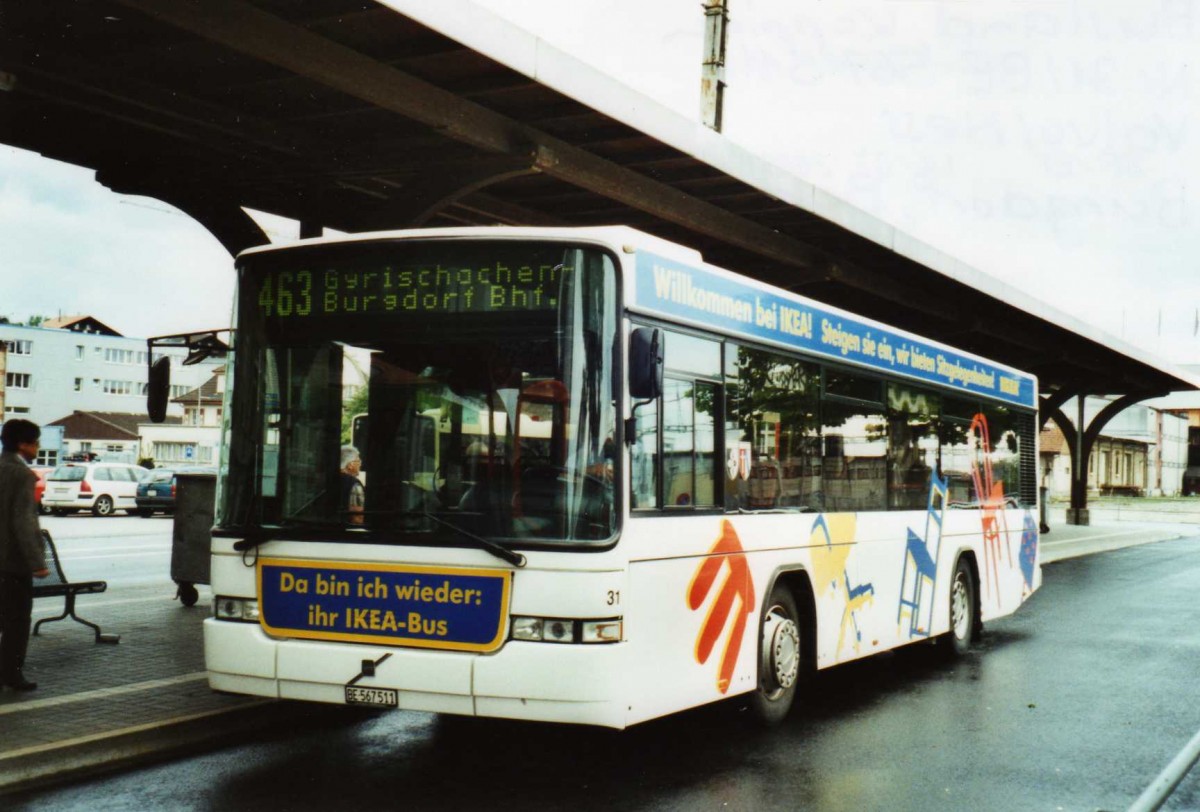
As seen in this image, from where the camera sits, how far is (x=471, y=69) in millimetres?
9219

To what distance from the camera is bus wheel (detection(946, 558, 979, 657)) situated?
11633 mm

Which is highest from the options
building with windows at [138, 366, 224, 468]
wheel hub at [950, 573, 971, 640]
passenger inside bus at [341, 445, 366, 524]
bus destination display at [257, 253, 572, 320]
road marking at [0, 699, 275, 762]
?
building with windows at [138, 366, 224, 468]

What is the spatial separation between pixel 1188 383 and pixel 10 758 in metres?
33.0

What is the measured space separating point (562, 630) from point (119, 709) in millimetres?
3244

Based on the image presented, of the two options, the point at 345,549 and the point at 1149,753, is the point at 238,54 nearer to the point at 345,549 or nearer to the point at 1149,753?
the point at 345,549

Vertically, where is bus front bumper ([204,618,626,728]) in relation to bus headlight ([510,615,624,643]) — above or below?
below

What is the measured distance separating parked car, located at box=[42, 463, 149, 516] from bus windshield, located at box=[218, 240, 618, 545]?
1261 inches

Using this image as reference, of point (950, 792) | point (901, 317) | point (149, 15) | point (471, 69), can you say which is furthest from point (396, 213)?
point (901, 317)

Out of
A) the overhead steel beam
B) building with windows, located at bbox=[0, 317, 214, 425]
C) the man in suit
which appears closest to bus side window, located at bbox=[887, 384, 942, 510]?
the overhead steel beam

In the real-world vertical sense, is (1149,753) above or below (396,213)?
below

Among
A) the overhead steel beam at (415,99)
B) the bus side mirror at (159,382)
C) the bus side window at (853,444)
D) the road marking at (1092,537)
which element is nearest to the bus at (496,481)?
the bus side window at (853,444)

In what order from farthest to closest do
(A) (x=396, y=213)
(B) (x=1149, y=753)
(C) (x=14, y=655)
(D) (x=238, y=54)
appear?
(A) (x=396, y=213)
(D) (x=238, y=54)
(C) (x=14, y=655)
(B) (x=1149, y=753)

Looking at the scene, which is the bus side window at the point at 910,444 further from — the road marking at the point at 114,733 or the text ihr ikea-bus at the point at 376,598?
the road marking at the point at 114,733

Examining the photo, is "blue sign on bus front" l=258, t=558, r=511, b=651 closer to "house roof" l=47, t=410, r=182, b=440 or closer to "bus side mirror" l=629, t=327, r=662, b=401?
"bus side mirror" l=629, t=327, r=662, b=401
